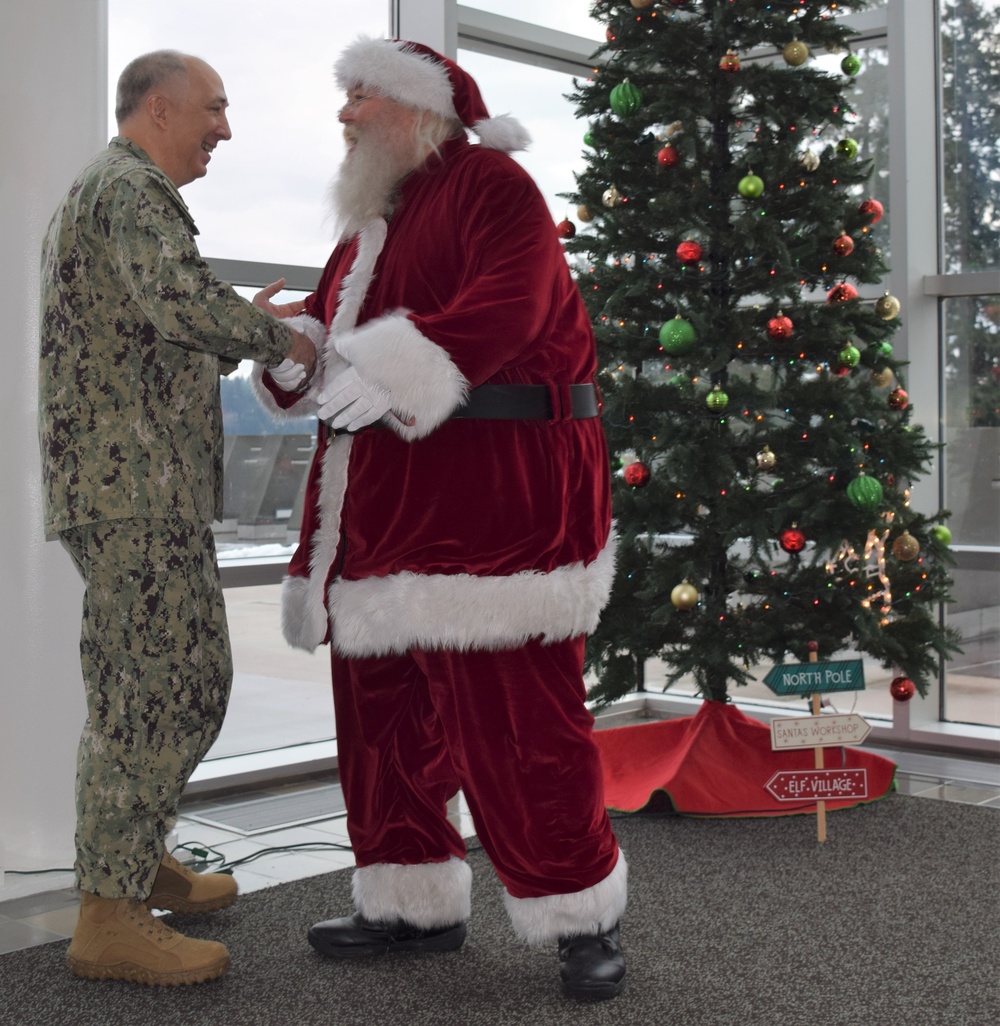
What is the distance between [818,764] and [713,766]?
1.12 ft

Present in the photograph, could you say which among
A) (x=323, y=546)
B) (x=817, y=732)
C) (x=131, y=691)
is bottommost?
(x=817, y=732)

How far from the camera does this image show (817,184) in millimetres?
3535

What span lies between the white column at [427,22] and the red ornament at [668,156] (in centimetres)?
104

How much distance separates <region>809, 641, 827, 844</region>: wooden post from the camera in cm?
322

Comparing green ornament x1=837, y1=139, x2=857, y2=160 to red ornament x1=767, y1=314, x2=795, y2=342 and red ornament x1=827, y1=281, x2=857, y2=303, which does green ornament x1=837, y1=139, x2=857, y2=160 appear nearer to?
red ornament x1=827, y1=281, x2=857, y2=303

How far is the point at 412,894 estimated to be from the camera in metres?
2.44

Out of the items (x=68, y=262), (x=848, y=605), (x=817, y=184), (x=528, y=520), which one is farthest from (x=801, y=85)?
(x=68, y=262)

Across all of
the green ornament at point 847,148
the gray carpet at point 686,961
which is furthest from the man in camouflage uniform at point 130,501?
the green ornament at point 847,148

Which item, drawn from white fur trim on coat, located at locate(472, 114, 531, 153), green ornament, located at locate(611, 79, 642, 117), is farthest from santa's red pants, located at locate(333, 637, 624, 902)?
green ornament, located at locate(611, 79, 642, 117)

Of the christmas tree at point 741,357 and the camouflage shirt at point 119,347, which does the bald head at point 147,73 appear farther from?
the christmas tree at point 741,357

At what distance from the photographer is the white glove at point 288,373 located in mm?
2291

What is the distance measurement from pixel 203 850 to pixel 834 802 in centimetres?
168

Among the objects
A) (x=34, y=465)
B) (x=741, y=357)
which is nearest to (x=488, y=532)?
(x=34, y=465)

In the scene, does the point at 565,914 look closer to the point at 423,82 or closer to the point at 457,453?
the point at 457,453
